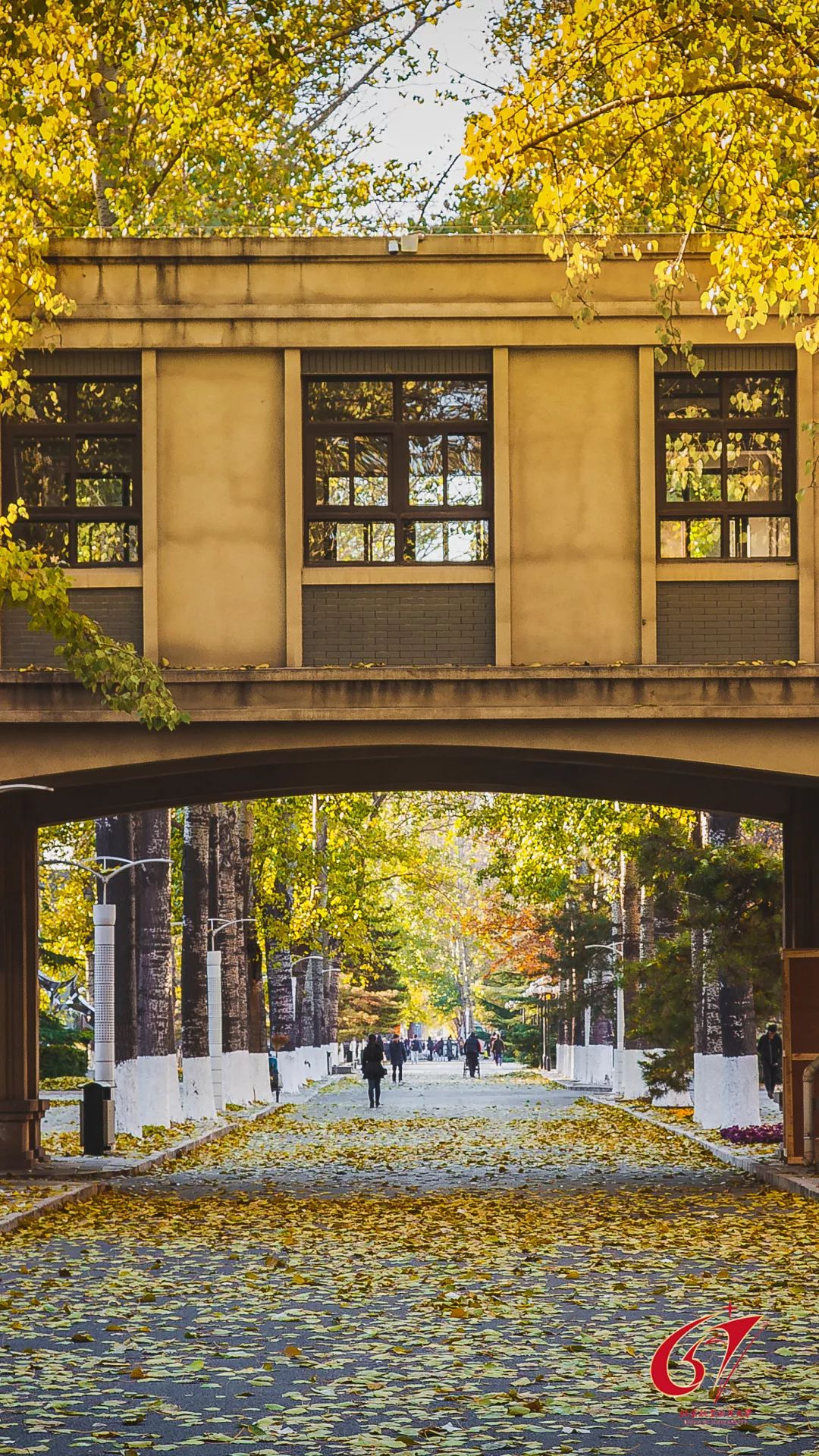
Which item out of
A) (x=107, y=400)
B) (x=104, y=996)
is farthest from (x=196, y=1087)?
(x=107, y=400)

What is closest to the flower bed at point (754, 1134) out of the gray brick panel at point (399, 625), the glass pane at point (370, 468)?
the gray brick panel at point (399, 625)

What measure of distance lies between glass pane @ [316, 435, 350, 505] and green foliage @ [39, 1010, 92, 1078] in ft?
123

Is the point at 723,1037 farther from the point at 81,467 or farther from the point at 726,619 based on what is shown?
the point at 81,467

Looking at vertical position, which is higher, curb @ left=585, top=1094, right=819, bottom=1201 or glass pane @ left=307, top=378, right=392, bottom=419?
glass pane @ left=307, top=378, right=392, bottom=419

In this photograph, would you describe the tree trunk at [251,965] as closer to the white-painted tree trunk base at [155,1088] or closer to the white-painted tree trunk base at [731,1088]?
the white-painted tree trunk base at [155,1088]

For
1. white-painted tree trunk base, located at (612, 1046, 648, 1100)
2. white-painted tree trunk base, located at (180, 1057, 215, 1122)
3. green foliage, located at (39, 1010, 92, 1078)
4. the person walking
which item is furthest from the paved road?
green foliage, located at (39, 1010, 92, 1078)

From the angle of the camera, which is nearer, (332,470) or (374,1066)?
(332,470)

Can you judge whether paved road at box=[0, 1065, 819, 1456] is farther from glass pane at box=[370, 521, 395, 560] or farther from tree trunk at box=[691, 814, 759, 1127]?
glass pane at box=[370, 521, 395, 560]

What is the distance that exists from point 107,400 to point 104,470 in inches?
29.6

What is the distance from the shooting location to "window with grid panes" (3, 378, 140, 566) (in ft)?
74.3

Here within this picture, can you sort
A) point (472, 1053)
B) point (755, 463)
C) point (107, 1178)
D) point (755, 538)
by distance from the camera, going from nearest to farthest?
1. point (755, 538)
2. point (755, 463)
3. point (107, 1178)
4. point (472, 1053)

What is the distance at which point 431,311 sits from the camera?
73.4ft

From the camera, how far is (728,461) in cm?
2270

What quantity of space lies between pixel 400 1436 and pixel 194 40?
26.0m
